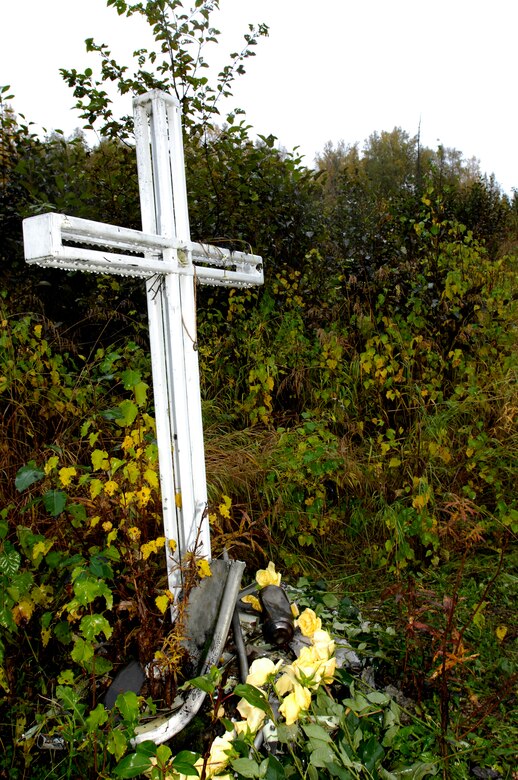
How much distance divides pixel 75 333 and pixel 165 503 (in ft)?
6.55

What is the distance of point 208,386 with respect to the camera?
3.71m

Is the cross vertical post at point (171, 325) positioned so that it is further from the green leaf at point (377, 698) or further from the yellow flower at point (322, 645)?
the green leaf at point (377, 698)

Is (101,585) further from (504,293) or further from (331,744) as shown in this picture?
(504,293)

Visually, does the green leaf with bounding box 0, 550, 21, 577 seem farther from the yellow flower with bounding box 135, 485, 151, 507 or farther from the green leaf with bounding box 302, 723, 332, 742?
the green leaf with bounding box 302, 723, 332, 742

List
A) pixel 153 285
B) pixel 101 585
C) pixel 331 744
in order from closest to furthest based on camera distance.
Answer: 1. pixel 331 744
2. pixel 101 585
3. pixel 153 285

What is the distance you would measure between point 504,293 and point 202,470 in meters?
2.67

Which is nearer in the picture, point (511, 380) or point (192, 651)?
point (192, 651)

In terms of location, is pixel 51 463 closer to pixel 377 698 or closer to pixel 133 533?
pixel 133 533

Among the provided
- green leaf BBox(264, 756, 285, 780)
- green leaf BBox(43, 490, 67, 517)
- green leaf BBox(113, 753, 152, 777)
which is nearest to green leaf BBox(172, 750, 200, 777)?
green leaf BBox(113, 753, 152, 777)

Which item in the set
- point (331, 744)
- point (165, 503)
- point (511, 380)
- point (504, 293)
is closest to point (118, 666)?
point (165, 503)

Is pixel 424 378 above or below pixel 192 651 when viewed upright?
above

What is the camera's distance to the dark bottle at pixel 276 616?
6.24 ft

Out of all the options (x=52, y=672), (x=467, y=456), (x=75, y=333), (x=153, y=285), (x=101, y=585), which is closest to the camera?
(x=101, y=585)

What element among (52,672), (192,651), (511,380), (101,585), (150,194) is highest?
(150,194)
